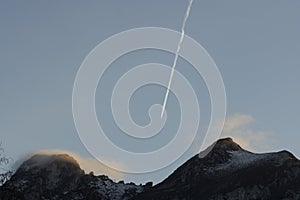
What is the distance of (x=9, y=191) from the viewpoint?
10419 centimetres

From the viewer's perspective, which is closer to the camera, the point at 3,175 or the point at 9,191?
the point at 3,175

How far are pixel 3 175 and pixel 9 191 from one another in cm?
3021

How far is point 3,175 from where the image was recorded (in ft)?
247
